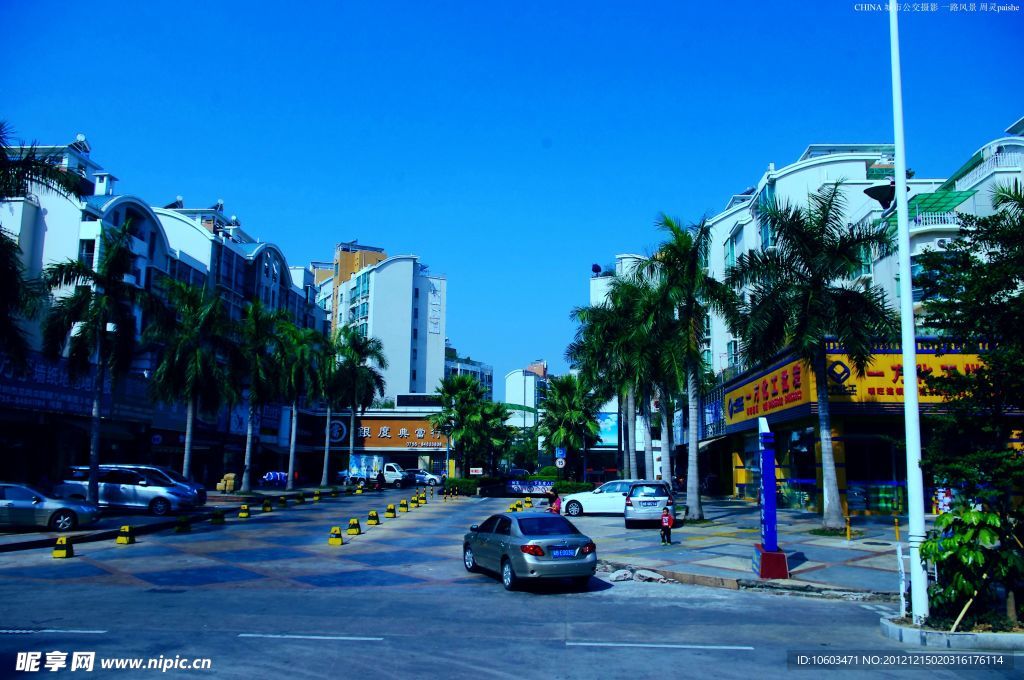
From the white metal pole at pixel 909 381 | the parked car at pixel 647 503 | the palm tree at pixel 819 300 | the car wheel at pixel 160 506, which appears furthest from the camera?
the car wheel at pixel 160 506

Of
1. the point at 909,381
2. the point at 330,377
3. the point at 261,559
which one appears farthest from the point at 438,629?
the point at 330,377

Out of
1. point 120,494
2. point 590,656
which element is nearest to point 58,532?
point 120,494

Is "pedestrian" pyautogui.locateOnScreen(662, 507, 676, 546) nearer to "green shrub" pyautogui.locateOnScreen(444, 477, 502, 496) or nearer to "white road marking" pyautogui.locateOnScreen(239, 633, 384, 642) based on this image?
"white road marking" pyautogui.locateOnScreen(239, 633, 384, 642)

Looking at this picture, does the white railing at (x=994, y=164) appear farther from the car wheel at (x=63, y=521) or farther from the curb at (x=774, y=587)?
the car wheel at (x=63, y=521)

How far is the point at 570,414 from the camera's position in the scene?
55781 millimetres

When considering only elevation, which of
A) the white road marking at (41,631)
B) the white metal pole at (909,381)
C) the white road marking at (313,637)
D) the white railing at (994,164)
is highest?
the white railing at (994,164)

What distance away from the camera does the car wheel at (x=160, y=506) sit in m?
31.2

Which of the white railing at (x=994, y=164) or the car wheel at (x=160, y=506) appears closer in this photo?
the car wheel at (x=160, y=506)

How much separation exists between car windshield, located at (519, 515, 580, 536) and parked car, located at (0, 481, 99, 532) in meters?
15.7

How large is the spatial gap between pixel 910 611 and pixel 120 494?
29183 millimetres

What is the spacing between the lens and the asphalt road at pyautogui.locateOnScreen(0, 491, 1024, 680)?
869cm

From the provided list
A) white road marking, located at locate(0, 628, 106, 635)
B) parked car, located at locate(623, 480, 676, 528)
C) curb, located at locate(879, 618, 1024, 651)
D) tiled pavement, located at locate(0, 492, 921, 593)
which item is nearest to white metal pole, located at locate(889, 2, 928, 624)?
curb, located at locate(879, 618, 1024, 651)

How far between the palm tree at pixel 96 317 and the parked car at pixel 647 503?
19035 mm
